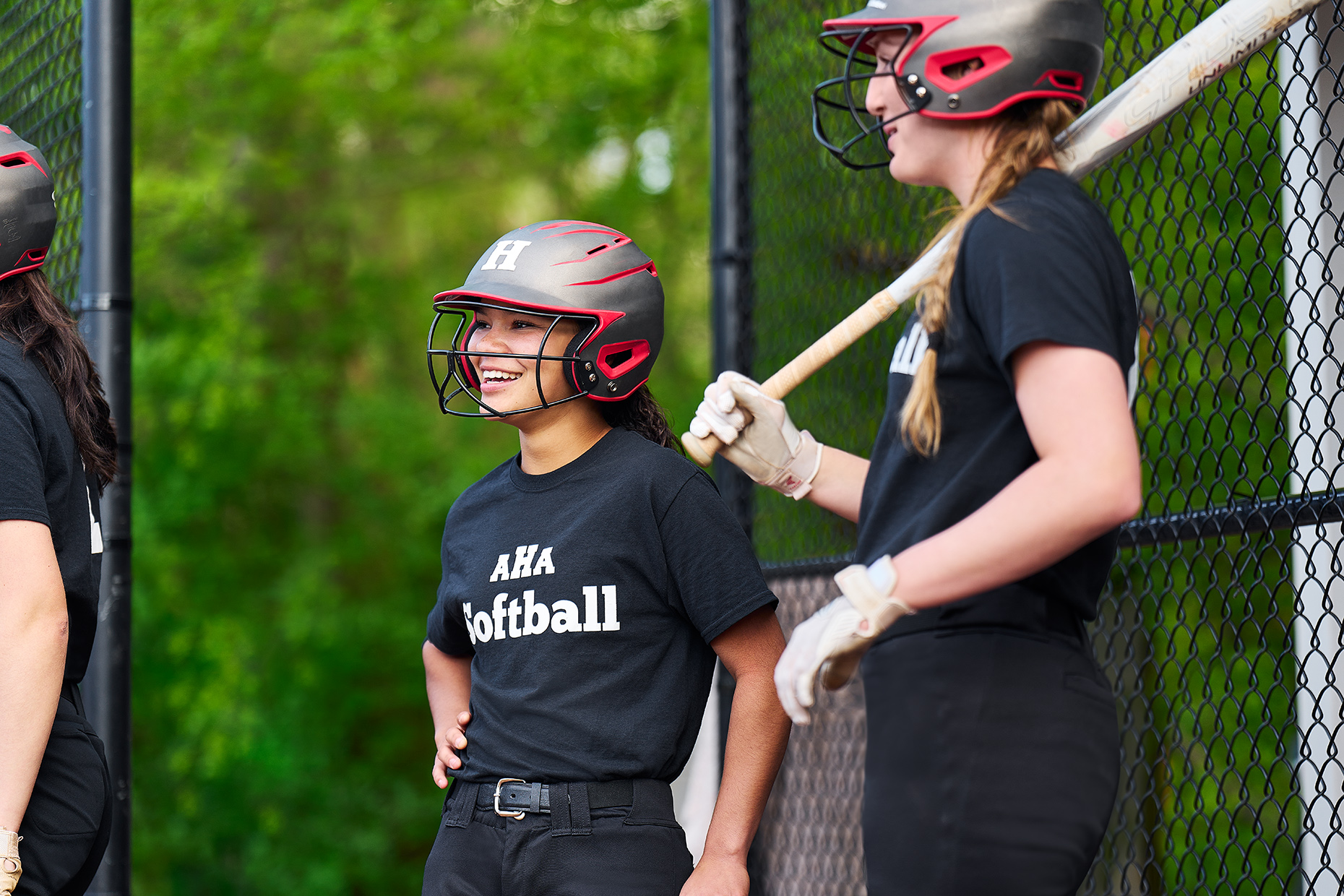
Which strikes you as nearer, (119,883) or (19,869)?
(19,869)

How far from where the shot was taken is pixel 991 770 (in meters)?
1.84

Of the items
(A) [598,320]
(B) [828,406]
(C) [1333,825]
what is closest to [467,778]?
(A) [598,320]

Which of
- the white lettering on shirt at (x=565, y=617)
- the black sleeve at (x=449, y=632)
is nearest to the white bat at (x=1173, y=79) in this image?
the white lettering on shirt at (x=565, y=617)

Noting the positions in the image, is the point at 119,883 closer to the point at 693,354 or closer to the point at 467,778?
the point at 467,778

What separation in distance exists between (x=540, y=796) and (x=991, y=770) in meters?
0.93

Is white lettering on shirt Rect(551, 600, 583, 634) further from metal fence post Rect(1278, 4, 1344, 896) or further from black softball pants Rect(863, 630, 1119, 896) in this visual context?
metal fence post Rect(1278, 4, 1344, 896)

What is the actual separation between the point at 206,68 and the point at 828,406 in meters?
6.60

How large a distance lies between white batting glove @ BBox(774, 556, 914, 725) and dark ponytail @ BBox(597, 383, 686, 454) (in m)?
1.10

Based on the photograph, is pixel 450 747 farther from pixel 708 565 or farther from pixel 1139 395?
pixel 1139 395

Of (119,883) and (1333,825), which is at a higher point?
(1333,825)

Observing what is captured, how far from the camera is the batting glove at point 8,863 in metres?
2.31

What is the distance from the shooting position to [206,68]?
971 centimetres

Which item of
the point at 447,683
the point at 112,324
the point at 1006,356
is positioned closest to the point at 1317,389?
the point at 1006,356

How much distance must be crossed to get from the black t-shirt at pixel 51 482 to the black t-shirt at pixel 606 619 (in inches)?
29.0
